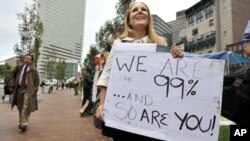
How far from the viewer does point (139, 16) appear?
2631mm

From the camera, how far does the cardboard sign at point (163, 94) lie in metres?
2.03

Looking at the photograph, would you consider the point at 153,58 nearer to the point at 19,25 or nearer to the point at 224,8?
the point at 19,25

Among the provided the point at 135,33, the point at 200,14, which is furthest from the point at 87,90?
the point at 200,14

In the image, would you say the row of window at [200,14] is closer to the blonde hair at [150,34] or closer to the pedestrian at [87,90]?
the pedestrian at [87,90]

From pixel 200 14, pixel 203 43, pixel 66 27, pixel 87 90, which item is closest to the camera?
pixel 87 90

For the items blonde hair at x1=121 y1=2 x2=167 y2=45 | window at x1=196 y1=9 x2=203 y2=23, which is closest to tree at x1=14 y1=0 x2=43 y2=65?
blonde hair at x1=121 y1=2 x2=167 y2=45

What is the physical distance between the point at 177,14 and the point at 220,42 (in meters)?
90.9

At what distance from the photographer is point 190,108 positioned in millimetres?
2068

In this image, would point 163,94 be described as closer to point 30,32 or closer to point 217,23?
point 30,32

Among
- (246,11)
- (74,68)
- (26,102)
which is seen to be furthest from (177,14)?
(26,102)

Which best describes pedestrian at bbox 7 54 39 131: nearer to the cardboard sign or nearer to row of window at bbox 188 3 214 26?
the cardboard sign

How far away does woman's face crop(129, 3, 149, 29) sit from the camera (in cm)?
260

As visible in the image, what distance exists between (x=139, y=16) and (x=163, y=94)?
78cm

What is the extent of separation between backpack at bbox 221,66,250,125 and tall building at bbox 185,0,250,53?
1919 inches
